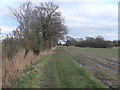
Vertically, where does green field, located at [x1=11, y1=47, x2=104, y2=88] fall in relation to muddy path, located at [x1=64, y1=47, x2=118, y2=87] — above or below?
above

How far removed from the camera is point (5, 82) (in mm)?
10453

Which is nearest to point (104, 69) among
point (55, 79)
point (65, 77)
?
point (65, 77)

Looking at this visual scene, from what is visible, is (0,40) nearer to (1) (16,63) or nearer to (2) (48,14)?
(1) (16,63)

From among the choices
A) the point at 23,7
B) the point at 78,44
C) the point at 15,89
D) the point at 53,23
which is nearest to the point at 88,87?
the point at 15,89

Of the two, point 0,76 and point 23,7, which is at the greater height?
point 23,7

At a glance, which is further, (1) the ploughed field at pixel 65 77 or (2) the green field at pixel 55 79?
(1) the ploughed field at pixel 65 77

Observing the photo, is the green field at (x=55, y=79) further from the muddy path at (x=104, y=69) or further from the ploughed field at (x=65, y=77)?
the muddy path at (x=104, y=69)

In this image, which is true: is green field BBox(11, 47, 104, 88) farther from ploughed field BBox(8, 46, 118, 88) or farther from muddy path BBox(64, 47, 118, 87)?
muddy path BBox(64, 47, 118, 87)

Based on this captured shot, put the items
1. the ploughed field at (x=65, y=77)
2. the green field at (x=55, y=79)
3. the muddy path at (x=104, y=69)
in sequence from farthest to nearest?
the muddy path at (x=104, y=69) → the ploughed field at (x=65, y=77) → the green field at (x=55, y=79)

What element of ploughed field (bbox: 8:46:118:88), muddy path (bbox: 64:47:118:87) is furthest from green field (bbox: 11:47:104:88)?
muddy path (bbox: 64:47:118:87)

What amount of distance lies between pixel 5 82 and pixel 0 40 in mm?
3574

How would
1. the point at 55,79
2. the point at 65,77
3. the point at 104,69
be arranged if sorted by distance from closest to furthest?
the point at 55,79, the point at 65,77, the point at 104,69

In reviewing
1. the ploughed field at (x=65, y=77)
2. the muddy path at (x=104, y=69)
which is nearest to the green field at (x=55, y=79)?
the ploughed field at (x=65, y=77)

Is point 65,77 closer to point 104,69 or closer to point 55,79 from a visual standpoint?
point 55,79
